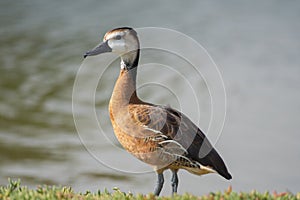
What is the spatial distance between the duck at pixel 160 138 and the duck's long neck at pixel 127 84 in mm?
34

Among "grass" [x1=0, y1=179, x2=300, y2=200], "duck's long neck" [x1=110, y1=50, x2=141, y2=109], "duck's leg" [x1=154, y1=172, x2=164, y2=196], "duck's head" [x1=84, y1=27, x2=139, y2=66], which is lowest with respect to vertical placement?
"grass" [x1=0, y1=179, x2=300, y2=200]

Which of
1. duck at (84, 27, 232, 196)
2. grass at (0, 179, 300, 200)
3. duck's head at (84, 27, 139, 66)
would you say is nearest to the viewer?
grass at (0, 179, 300, 200)

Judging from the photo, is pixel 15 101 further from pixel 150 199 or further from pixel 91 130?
pixel 150 199

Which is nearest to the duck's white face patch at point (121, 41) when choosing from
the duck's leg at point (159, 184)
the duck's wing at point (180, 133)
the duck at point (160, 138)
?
the duck at point (160, 138)

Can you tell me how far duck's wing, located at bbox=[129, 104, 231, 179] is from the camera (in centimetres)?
541

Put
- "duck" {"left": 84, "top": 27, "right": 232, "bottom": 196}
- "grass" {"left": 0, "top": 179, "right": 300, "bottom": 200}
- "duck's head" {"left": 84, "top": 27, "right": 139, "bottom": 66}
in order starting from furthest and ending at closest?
1. "duck's head" {"left": 84, "top": 27, "right": 139, "bottom": 66}
2. "duck" {"left": 84, "top": 27, "right": 232, "bottom": 196}
3. "grass" {"left": 0, "top": 179, "right": 300, "bottom": 200}

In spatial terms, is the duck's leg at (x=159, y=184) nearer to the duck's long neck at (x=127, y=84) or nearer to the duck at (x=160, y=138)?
the duck at (x=160, y=138)

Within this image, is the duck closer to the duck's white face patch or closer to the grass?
the duck's white face patch

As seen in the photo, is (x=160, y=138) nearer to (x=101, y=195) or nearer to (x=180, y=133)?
(x=180, y=133)

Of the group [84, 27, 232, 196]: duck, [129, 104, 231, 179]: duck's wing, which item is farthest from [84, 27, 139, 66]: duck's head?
[129, 104, 231, 179]: duck's wing

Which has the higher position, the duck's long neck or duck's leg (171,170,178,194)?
the duck's long neck

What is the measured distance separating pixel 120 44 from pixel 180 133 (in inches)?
33.9

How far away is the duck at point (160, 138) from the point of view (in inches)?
212

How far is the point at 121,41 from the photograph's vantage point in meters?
5.61
